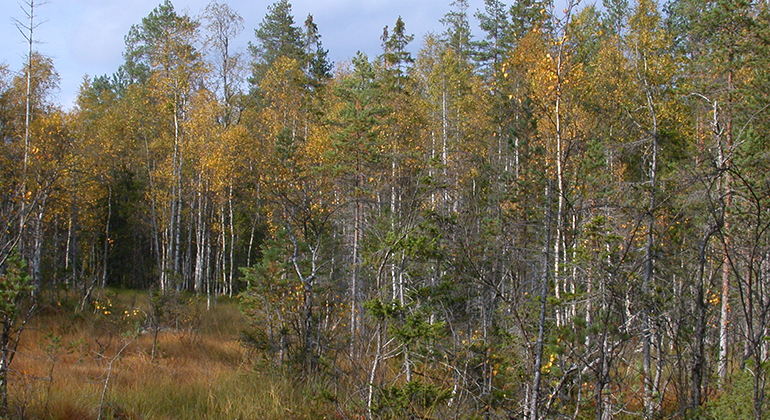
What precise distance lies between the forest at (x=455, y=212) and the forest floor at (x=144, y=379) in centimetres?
18

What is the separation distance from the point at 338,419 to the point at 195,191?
17768 millimetres

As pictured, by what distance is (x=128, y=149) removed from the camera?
24297 mm

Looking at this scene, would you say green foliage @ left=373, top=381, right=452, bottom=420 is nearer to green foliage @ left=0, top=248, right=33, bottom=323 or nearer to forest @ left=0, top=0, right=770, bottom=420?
forest @ left=0, top=0, right=770, bottom=420

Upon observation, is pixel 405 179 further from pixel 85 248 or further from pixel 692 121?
pixel 85 248

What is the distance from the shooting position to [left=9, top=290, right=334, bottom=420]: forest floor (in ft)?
17.3

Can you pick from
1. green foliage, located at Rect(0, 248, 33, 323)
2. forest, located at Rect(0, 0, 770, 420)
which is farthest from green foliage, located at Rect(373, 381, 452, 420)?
green foliage, located at Rect(0, 248, 33, 323)

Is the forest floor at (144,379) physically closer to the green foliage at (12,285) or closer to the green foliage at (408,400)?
the green foliage at (12,285)

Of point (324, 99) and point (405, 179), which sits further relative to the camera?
point (324, 99)

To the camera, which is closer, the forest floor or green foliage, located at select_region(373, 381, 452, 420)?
green foliage, located at select_region(373, 381, 452, 420)

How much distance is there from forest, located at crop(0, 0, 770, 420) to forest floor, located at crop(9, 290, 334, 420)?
0.58 ft

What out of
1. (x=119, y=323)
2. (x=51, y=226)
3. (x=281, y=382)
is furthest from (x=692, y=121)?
(x=51, y=226)

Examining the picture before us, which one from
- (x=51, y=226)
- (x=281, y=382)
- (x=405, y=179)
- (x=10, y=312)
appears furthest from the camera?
(x=51, y=226)

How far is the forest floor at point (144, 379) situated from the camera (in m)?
5.26

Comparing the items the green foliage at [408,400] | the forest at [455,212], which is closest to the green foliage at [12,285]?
the forest at [455,212]
